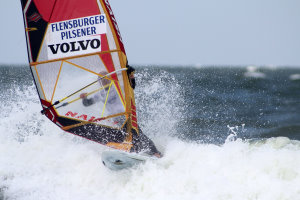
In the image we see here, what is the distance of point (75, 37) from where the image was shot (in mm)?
5070

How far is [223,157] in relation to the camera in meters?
4.81

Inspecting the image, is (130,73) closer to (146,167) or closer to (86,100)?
(86,100)

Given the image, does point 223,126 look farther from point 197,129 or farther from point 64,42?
point 64,42

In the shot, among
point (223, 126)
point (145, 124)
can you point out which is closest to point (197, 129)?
point (223, 126)

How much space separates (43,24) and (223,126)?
5959 mm

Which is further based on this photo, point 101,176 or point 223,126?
point 223,126

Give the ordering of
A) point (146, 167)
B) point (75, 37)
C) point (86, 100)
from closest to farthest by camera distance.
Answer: point (146, 167) < point (75, 37) < point (86, 100)

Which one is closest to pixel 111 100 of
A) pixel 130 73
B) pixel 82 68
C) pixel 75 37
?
pixel 130 73

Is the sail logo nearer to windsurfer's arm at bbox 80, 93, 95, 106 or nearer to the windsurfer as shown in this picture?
the windsurfer

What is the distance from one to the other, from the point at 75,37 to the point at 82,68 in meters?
0.47

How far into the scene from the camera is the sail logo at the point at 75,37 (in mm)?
5031

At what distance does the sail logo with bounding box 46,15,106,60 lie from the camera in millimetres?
5031

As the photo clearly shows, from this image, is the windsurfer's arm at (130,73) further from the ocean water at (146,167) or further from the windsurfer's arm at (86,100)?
the ocean water at (146,167)

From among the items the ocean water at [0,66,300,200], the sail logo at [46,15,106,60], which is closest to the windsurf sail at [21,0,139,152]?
the sail logo at [46,15,106,60]
